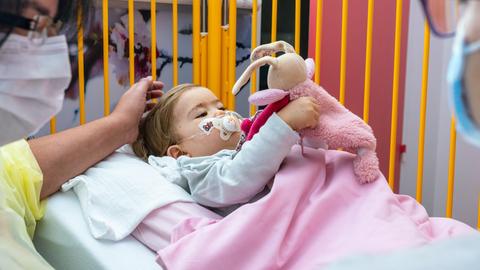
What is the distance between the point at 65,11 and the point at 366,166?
2.06ft

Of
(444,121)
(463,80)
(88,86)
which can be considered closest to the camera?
(463,80)

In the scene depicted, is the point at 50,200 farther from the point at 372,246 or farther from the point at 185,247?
the point at 372,246

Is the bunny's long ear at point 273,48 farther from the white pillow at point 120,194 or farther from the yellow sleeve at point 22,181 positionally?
the yellow sleeve at point 22,181

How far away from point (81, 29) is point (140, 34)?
1295 millimetres

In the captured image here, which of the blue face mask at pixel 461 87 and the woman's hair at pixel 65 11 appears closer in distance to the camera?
the blue face mask at pixel 461 87

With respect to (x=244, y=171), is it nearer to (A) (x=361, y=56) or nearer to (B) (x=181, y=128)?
(B) (x=181, y=128)

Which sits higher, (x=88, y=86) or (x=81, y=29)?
(x=81, y=29)

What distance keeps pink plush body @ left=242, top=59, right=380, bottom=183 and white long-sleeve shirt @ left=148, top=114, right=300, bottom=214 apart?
52 millimetres

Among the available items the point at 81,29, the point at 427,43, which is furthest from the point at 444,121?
the point at 81,29

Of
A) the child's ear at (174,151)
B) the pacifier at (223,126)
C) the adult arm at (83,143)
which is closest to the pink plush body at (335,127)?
the pacifier at (223,126)

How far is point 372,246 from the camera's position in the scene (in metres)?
0.96

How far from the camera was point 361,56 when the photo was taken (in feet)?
7.18

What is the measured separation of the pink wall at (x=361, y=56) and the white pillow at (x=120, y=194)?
0.87m

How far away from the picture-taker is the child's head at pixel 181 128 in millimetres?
1399
